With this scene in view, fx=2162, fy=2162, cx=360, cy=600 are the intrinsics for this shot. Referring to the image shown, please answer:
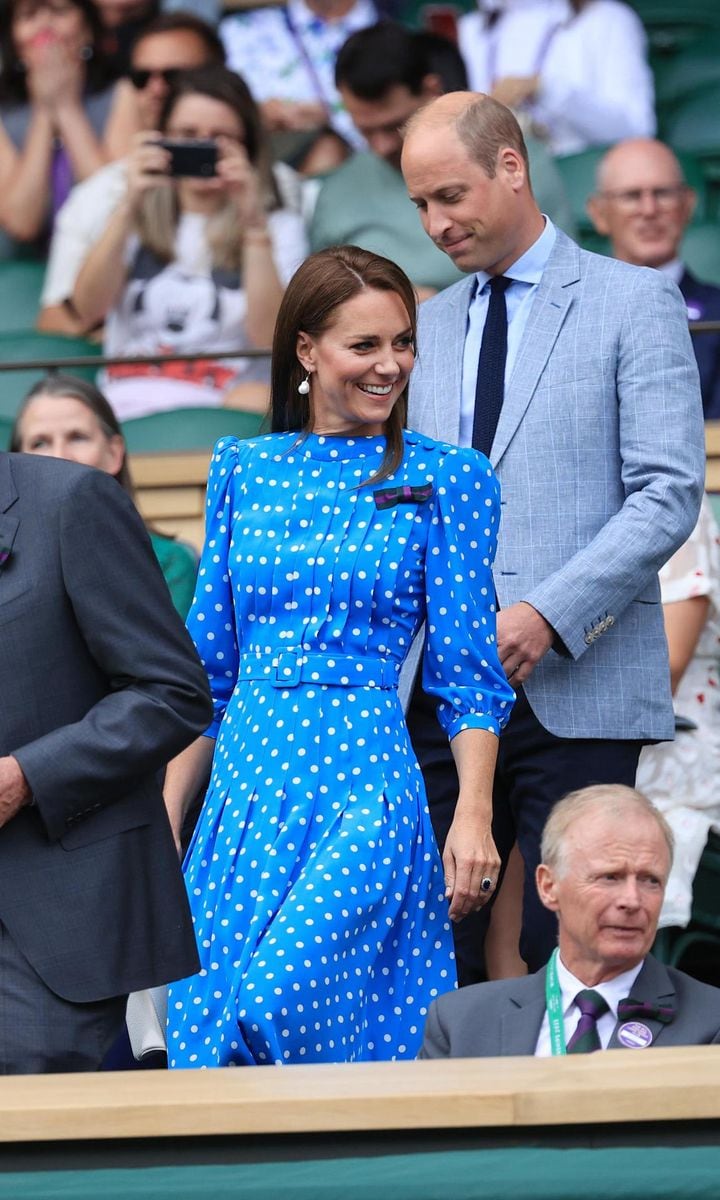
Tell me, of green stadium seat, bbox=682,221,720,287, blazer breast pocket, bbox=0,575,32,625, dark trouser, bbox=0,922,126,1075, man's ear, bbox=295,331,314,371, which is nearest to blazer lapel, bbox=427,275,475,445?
man's ear, bbox=295,331,314,371

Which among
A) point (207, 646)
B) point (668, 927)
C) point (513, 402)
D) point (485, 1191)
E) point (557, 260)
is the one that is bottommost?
point (668, 927)

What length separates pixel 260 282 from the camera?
20.9 feet

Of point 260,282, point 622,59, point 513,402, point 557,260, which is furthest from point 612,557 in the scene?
point 622,59

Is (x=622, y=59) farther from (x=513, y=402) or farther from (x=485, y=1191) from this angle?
(x=485, y=1191)

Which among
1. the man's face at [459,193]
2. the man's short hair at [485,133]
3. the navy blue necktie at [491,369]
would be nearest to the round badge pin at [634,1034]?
the navy blue necktie at [491,369]

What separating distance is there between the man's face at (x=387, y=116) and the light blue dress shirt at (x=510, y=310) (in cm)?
278

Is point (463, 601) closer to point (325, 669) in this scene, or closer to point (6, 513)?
point (325, 669)

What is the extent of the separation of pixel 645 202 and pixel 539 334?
8.20 ft

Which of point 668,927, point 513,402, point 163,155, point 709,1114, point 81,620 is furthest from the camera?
point 163,155

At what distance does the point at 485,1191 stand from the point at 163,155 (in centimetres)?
470

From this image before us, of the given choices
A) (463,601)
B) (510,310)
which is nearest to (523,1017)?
(463,601)

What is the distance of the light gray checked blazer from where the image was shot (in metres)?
3.49

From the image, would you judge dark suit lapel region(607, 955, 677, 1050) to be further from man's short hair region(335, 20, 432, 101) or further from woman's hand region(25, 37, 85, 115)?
woman's hand region(25, 37, 85, 115)

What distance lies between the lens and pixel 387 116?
6547 mm
